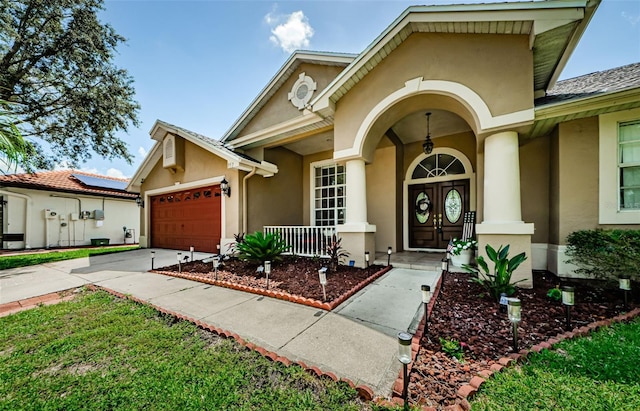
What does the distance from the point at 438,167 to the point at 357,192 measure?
11.4 ft

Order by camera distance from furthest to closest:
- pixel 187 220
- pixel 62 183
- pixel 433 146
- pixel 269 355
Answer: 1. pixel 62 183
2. pixel 187 220
3. pixel 433 146
4. pixel 269 355

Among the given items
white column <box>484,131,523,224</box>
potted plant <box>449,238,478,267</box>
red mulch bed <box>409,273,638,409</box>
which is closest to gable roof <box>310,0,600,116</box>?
white column <box>484,131,523,224</box>

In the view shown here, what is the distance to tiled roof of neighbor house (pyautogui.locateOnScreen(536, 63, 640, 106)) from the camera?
411 centimetres

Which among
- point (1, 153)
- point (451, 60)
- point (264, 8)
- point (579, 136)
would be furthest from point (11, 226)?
point (579, 136)

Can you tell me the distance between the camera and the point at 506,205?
4273 millimetres

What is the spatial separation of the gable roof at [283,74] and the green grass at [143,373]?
6.86 metres

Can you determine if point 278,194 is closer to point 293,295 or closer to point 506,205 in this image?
point 293,295

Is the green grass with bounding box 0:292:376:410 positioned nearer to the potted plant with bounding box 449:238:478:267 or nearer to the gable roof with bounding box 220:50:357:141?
the potted plant with bounding box 449:238:478:267

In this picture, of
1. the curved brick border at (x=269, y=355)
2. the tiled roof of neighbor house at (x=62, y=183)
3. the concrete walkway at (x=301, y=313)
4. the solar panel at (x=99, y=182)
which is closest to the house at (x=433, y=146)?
the concrete walkway at (x=301, y=313)

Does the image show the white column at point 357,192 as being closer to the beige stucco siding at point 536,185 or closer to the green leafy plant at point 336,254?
the green leafy plant at point 336,254

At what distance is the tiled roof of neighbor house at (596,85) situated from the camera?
411 centimetres

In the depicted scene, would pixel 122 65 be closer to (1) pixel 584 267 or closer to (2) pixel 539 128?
(2) pixel 539 128

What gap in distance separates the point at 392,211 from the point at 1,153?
297 inches

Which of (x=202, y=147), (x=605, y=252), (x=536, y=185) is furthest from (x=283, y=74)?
→ (x=605, y=252)
